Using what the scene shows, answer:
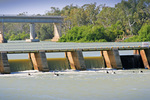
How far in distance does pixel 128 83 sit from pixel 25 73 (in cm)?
1656

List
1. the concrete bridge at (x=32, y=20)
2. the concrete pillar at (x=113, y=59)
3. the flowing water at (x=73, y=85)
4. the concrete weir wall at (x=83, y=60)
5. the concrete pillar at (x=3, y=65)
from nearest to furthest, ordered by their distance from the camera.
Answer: the flowing water at (x=73, y=85)
the concrete pillar at (x=3, y=65)
the concrete weir wall at (x=83, y=60)
the concrete pillar at (x=113, y=59)
the concrete bridge at (x=32, y=20)

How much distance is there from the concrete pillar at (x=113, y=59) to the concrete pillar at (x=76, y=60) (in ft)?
19.0

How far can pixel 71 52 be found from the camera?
206ft

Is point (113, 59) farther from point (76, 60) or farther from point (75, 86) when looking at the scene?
point (75, 86)

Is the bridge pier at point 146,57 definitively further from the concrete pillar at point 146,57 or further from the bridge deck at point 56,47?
the bridge deck at point 56,47

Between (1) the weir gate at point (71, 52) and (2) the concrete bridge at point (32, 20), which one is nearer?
(1) the weir gate at point (71, 52)

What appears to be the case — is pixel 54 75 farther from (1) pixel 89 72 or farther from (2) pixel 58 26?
(2) pixel 58 26

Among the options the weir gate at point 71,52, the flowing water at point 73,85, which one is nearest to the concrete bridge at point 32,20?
the weir gate at point 71,52

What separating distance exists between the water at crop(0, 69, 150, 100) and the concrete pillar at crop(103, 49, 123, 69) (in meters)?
5.44

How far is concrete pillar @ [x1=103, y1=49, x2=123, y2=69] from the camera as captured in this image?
206ft

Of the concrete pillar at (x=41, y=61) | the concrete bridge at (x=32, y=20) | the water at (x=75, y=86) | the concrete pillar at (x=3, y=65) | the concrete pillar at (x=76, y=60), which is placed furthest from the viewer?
the concrete bridge at (x=32, y=20)

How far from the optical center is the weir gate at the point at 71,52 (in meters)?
57.7

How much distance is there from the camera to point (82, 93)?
140ft

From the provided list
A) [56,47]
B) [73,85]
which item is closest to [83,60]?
[56,47]
